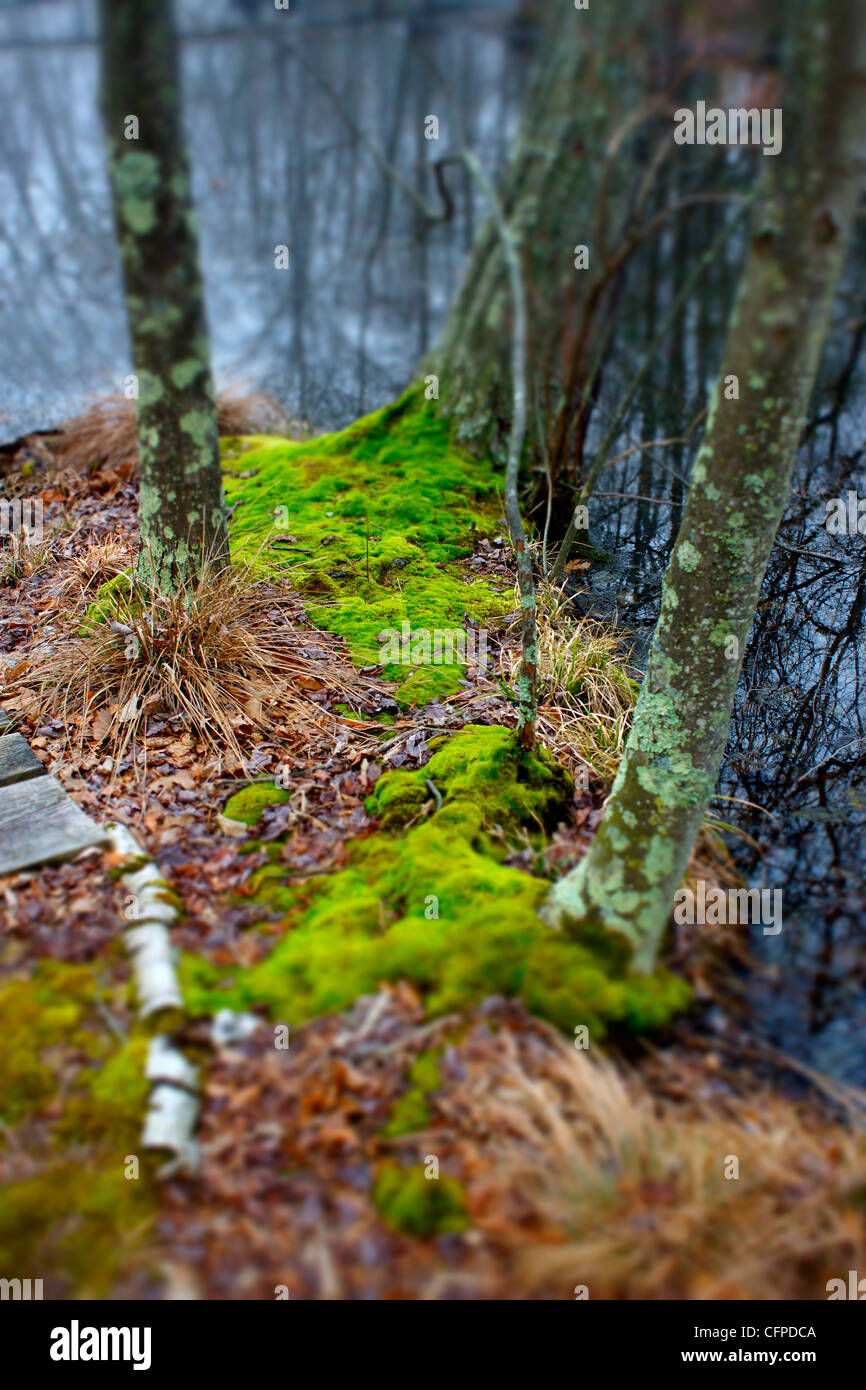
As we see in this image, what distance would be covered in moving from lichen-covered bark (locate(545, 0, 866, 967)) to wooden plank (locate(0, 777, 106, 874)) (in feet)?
6.33

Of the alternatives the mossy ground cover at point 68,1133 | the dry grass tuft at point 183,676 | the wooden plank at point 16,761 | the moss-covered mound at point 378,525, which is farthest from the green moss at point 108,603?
the mossy ground cover at point 68,1133

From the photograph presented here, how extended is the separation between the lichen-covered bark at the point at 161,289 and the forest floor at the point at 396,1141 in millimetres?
1848

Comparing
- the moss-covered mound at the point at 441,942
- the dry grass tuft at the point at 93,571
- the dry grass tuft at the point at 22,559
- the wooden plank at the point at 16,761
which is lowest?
the moss-covered mound at the point at 441,942

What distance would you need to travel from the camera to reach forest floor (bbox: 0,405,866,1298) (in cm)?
201

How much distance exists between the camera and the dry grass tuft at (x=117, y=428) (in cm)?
761

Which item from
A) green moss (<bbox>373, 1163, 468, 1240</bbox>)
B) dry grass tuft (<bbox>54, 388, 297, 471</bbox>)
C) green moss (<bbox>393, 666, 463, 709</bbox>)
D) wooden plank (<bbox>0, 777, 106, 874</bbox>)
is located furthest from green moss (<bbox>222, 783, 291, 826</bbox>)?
dry grass tuft (<bbox>54, 388, 297, 471</bbox>)

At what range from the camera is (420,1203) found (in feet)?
6.93

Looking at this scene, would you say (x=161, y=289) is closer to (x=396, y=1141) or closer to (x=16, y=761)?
(x=16, y=761)

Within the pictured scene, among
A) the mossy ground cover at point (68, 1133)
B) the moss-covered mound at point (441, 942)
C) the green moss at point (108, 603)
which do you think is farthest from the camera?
the green moss at point (108, 603)

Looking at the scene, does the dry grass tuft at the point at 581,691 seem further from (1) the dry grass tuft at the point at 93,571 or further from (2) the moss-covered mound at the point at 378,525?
(1) the dry grass tuft at the point at 93,571

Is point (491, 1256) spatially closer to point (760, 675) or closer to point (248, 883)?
point (248, 883)

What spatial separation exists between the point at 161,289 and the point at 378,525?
2542 mm

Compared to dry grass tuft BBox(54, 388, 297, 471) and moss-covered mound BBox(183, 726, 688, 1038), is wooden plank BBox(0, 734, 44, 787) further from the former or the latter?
dry grass tuft BBox(54, 388, 297, 471)

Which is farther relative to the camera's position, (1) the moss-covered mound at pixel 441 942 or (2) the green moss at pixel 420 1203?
(1) the moss-covered mound at pixel 441 942
